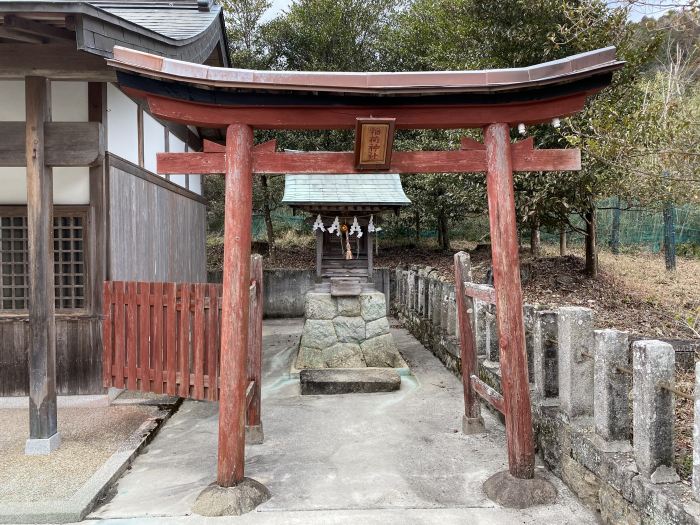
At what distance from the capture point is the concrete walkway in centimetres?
379

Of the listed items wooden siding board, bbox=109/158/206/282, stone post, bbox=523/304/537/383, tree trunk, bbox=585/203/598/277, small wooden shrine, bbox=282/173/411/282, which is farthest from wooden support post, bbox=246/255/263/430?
tree trunk, bbox=585/203/598/277

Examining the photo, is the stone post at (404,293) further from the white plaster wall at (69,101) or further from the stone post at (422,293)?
the white plaster wall at (69,101)

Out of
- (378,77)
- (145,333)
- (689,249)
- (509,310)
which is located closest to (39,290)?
(145,333)

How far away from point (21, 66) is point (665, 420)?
623 centimetres

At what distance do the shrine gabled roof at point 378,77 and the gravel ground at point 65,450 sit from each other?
134 inches

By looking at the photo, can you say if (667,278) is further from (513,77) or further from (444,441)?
(513,77)

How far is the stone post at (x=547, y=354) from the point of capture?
4645mm

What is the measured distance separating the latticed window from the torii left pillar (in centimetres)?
318

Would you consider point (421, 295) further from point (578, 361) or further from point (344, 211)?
point (578, 361)

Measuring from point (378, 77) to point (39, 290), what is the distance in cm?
374

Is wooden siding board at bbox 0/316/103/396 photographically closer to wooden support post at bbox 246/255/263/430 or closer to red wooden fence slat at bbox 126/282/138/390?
red wooden fence slat at bbox 126/282/138/390

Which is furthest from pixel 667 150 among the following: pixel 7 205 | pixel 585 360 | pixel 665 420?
pixel 7 205

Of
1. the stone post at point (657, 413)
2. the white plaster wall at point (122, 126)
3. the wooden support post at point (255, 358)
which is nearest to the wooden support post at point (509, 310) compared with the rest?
the stone post at point (657, 413)

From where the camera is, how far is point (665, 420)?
3094 millimetres
